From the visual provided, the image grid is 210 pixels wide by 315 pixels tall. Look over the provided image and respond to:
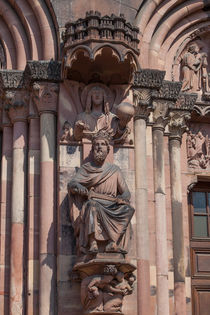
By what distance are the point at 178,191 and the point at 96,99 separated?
7.49 feet

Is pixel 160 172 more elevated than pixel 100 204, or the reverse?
pixel 160 172

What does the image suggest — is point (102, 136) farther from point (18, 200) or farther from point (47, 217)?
point (18, 200)

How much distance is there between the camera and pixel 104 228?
37.8ft

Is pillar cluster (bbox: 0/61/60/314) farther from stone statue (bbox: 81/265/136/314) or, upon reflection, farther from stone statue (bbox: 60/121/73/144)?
stone statue (bbox: 81/265/136/314)

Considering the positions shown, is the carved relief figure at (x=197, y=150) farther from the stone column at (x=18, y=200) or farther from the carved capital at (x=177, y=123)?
the stone column at (x=18, y=200)

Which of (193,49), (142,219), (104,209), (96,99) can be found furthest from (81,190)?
(193,49)

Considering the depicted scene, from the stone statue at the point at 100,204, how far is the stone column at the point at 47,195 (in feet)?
1.61

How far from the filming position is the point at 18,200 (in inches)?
493

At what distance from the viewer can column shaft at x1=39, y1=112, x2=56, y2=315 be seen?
38.6 ft

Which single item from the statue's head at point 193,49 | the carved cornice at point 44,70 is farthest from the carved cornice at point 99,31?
the statue's head at point 193,49

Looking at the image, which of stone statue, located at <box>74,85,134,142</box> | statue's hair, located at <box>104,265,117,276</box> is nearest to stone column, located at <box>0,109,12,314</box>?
stone statue, located at <box>74,85,134,142</box>

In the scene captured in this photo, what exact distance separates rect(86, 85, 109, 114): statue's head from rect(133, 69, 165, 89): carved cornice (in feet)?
2.09

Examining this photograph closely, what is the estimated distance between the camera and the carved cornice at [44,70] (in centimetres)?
1272

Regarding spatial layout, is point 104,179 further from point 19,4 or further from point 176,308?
point 19,4
